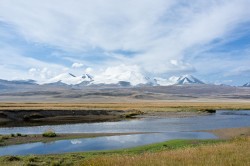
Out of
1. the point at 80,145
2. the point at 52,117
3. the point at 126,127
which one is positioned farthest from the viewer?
the point at 52,117

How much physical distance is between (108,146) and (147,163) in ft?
68.6

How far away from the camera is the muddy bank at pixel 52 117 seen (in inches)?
2874

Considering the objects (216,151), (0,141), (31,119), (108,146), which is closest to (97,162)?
(216,151)

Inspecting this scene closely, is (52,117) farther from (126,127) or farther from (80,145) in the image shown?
(80,145)

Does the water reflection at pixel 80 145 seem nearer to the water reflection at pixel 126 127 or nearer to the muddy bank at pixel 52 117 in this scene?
the water reflection at pixel 126 127

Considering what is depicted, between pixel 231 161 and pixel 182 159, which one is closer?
pixel 231 161

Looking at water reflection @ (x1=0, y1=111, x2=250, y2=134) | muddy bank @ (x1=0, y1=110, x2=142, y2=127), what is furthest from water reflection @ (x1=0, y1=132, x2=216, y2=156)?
muddy bank @ (x1=0, y1=110, x2=142, y2=127)

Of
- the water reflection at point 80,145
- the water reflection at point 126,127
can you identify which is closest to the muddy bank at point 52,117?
the water reflection at point 126,127

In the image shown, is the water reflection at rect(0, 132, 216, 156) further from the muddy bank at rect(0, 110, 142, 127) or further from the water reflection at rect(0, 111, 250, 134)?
the muddy bank at rect(0, 110, 142, 127)

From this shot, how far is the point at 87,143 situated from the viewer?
42.3 m

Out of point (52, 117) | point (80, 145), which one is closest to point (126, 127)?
point (80, 145)

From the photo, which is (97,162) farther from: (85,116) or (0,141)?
(85,116)

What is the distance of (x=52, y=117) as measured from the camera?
8194 centimetres

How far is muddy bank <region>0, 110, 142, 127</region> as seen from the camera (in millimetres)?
73000
